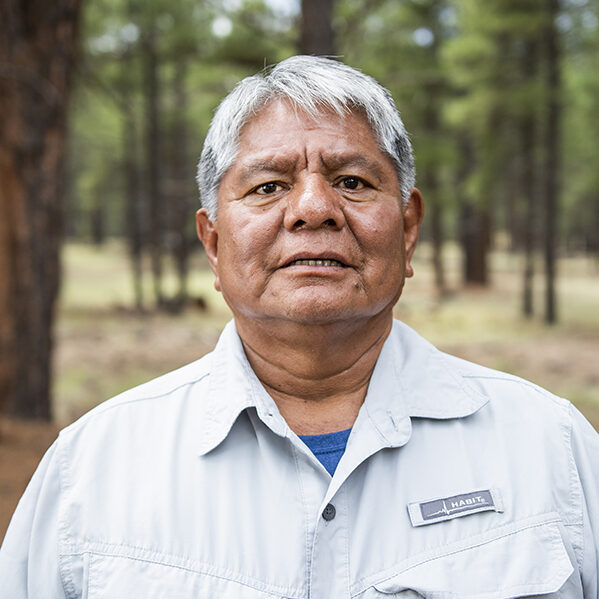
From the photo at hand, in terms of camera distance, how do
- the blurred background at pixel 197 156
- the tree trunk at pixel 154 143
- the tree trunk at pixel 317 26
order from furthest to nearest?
the tree trunk at pixel 154 143, the tree trunk at pixel 317 26, the blurred background at pixel 197 156

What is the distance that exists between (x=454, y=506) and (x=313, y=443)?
40 cm

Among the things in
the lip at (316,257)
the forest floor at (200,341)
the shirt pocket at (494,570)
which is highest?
the lip at (316,257)

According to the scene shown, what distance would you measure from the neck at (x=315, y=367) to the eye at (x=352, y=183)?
0.37 m

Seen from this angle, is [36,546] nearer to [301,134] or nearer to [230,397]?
[230,397]

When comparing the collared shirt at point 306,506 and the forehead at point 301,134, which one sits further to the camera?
the forehead at point 301,134

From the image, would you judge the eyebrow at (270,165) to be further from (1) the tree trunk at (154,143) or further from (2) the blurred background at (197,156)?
(1) the tree trunk at (154,143)

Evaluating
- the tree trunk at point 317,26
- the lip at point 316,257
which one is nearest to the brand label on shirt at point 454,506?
the lip at point 316,257

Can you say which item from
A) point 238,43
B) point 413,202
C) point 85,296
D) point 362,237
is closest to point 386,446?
point 362,237

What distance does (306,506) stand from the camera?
168 centimetres

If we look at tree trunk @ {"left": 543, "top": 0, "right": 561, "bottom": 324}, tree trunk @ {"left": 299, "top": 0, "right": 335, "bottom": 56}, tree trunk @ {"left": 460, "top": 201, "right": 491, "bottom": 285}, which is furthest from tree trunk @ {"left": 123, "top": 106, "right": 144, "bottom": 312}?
tree trunk @ {"left": 460, "top": 201, "right": 491, "bottom": 285}

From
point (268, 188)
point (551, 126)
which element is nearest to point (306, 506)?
point (268, 188)

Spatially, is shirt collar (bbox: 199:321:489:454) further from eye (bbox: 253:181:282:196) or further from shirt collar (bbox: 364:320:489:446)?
eye (bbox: 253:181:282:196)

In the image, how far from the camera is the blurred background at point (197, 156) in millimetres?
6195

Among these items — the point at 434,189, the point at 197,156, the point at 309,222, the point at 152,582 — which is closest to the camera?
the point at 152,582
